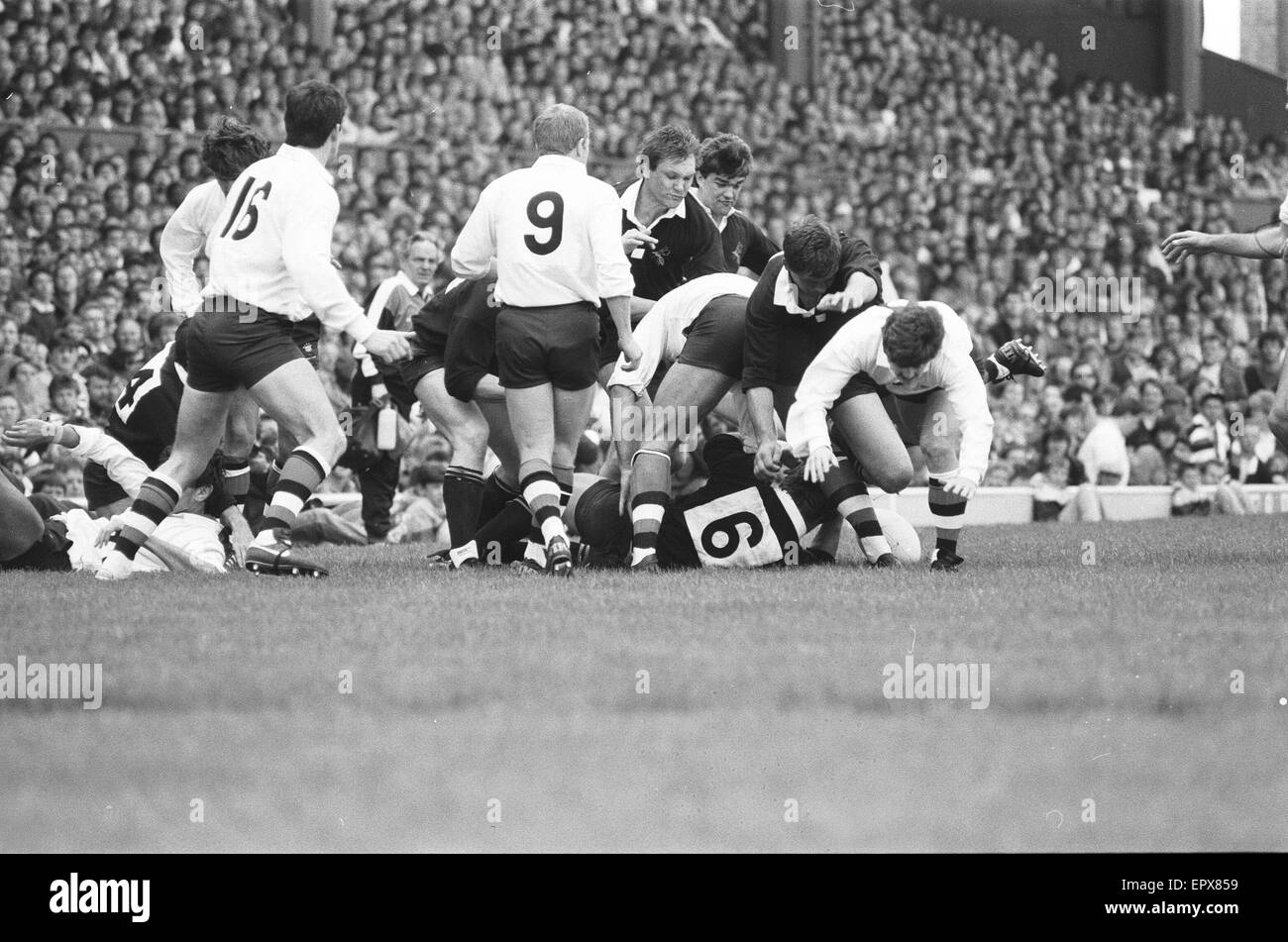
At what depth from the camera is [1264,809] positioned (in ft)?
12.3

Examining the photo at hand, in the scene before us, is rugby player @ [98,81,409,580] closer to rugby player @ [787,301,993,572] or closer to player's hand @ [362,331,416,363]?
player's hand @ [362,331,416,363]

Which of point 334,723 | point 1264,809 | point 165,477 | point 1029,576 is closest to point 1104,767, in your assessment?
point 1264,809

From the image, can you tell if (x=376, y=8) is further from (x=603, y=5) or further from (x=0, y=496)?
(x=0, y=496)

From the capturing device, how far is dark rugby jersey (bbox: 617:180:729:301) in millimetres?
9281

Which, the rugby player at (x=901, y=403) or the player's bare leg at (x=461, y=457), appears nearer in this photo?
the rugby player at (x=901, y=403)

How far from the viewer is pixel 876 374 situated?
26.6ft

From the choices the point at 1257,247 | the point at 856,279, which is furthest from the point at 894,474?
the point at 1257,247

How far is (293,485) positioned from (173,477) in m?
0.56

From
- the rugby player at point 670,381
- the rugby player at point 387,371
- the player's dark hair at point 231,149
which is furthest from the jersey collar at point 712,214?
the player's dark hair at point 231,149

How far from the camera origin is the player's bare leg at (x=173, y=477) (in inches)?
301

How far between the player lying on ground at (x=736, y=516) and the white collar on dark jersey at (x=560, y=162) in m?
1.45

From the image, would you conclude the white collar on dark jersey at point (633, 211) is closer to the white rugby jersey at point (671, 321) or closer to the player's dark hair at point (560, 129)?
the white rugby jersey at point (671, 321)

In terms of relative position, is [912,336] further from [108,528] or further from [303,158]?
[108,528]

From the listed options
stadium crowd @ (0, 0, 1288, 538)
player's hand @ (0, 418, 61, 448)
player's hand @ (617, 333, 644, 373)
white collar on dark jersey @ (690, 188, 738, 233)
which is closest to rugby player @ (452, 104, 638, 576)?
player's hand @ (617, 333, 644, 373)
